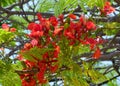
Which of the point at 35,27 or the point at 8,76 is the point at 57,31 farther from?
the point at 8,76

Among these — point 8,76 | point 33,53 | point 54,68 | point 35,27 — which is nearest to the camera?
point 8,76

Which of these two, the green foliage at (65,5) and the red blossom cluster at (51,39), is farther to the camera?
the red blossom cluster at (51,39)

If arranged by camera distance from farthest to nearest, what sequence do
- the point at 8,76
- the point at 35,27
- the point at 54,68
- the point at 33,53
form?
the point at 35,27 < the point at 54,68 < the point at 33,53 < the point at 8,76

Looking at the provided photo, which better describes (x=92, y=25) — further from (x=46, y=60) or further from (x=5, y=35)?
(x=5, y=35)

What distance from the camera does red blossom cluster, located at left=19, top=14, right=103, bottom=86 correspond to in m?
2.18

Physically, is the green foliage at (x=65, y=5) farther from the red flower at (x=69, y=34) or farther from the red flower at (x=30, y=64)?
the red flower at (x=30, y=64)

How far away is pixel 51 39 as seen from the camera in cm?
223

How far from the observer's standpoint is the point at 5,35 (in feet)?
6.67

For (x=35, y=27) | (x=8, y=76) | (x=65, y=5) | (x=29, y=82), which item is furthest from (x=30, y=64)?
(x=65, y=5)

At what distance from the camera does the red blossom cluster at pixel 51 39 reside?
218 centimetres

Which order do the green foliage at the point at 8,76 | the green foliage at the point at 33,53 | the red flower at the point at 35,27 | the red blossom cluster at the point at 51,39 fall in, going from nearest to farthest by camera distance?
the green foliage at the point at 8,76, the green foliage at the point at 33,53, the red blossom cluster at the point at 51,39, the red flower at the point at 35,27

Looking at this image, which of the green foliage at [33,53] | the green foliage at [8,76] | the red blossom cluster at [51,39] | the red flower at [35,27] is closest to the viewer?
the green foliage at [8,76]

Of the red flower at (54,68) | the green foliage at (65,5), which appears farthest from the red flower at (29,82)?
the green foliage at (65,5)

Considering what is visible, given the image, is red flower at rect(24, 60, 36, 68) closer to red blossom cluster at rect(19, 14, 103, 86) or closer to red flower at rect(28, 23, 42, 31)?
red blossom cluster at rect(19, 14, 103, 86)
